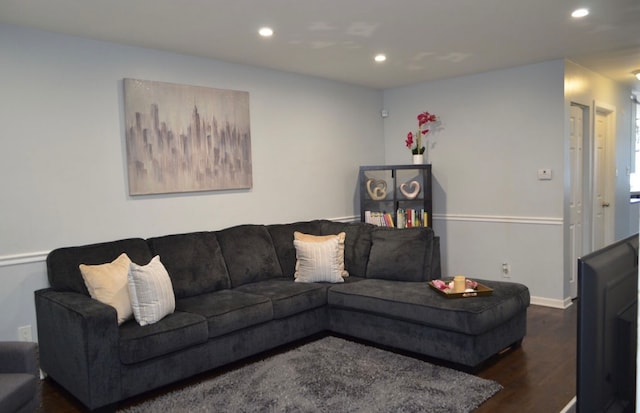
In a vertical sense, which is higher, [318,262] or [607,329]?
[607,329]

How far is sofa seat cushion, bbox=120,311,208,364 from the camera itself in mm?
2762

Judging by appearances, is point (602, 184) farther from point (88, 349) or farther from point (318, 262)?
point (88, 349)

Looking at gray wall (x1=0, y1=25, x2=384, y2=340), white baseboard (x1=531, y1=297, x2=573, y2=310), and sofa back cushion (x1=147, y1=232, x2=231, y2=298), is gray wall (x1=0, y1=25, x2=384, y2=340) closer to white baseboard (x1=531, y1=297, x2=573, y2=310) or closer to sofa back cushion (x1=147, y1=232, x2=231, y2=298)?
sofa back cushion (x1=147, y1=232, x2=231, y2=298)

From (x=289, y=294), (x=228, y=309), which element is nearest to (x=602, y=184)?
(x=289, y=294)

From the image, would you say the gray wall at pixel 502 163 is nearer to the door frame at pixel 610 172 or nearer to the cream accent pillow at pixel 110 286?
the door frame at pixel 610 172

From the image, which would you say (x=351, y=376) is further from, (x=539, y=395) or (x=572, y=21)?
(x=572, y=21)

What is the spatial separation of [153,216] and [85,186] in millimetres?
572

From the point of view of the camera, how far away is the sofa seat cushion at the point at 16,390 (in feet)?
6.95

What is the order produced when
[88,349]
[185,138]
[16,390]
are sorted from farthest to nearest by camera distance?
[185,138]
[88,349]
[16,390]

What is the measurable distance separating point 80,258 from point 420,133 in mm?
3800

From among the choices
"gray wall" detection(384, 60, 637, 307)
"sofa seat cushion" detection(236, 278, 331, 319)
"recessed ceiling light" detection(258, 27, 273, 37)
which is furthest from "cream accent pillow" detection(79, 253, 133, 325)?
"gray wall" detection(384, 60, 637, 307)

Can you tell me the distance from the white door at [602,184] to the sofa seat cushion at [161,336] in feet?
14.7

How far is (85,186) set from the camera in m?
3.48

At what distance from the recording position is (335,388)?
117 inches
